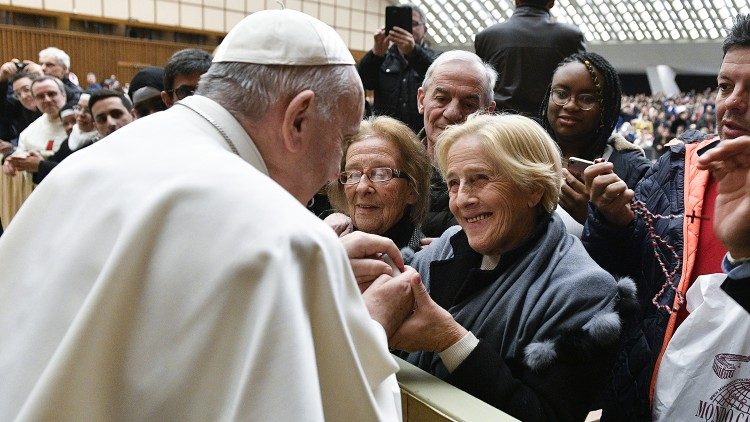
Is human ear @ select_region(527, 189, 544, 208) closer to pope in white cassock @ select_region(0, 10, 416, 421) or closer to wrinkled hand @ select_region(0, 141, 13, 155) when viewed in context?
pope in white cassock @ select_region(0, 10, 416, 421)

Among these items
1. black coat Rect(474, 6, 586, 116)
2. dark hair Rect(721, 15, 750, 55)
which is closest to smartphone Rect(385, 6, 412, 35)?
black coat Rect(474, 6, 586, 116)

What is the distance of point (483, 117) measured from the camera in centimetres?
199

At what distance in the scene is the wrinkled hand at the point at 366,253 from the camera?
1.62m

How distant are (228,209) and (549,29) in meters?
3.04

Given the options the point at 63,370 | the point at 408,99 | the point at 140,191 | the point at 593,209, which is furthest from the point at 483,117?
the point at 408,99

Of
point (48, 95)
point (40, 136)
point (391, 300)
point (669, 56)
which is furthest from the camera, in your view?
point (669, 56)

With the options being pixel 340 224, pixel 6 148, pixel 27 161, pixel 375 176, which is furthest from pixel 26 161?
pixel 375 176

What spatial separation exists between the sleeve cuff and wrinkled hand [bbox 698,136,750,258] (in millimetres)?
601

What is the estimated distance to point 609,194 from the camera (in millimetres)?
1945

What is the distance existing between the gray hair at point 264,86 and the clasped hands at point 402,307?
0.42m

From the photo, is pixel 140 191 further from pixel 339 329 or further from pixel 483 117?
pixel 483 117

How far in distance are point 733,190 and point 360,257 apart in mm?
852

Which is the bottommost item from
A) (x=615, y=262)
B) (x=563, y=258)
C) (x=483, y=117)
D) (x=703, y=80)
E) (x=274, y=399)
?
(x=703, y=80)

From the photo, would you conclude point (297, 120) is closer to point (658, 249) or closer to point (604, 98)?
point (658, 249)
